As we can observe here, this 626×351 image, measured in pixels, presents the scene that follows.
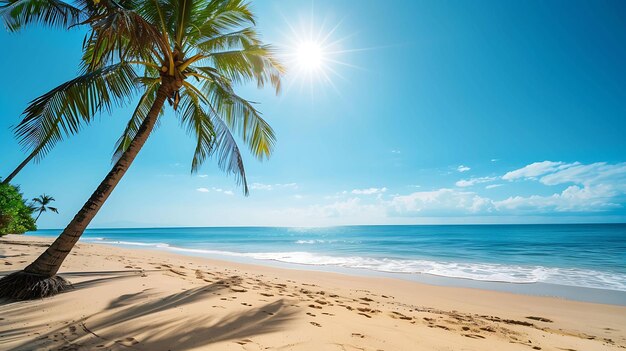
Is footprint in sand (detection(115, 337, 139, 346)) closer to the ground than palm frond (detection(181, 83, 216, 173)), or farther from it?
closer to the ground

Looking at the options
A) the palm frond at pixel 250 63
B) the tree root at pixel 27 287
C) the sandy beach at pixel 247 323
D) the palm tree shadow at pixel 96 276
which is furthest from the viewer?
the palm frond at pixel 250 63

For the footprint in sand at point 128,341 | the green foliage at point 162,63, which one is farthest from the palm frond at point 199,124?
the footprint in sand at point 128,341

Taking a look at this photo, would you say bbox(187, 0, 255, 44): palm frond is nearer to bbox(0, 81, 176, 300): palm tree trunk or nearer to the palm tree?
the palm tree

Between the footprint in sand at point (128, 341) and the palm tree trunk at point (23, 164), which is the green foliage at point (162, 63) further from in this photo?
the footprint in sand at point (128, 341)

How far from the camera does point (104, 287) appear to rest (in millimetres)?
4742

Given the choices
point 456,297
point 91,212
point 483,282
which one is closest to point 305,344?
point 91,212

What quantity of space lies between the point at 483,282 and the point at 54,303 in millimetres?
11264

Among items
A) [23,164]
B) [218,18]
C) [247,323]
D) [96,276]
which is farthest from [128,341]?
[218,18]

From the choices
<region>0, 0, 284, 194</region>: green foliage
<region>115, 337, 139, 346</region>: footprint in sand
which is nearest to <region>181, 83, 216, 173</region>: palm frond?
<region>0, 0, 284, 194</region>: green foliage

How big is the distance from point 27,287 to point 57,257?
50cm

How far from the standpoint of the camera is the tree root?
3955 millimetres

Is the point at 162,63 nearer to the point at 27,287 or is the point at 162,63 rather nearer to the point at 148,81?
the point at 148,81

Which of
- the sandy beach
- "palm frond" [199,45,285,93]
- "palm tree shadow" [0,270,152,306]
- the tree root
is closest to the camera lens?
the sandy beach

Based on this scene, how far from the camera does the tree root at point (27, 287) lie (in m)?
3.96
